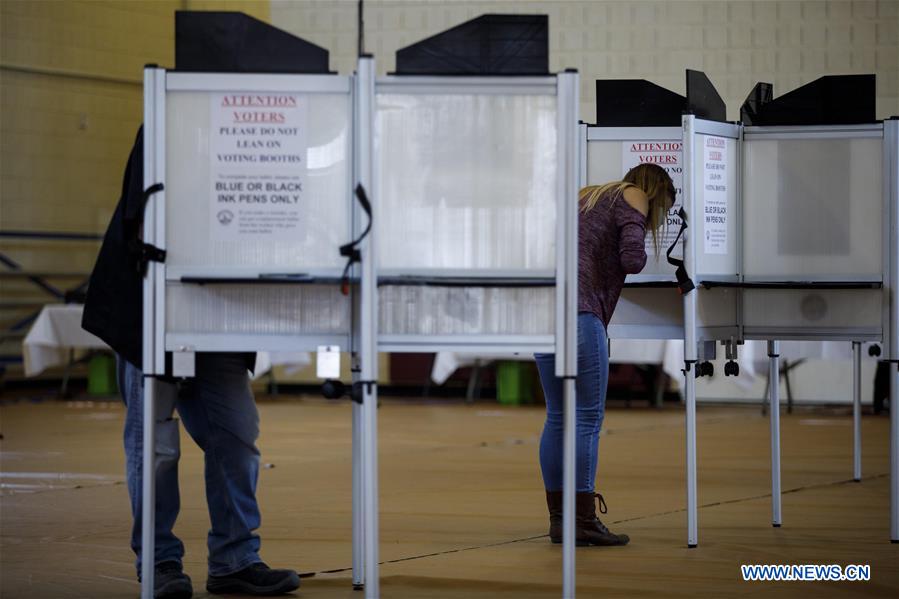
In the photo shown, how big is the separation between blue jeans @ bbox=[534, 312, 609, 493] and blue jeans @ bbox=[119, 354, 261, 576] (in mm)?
1096

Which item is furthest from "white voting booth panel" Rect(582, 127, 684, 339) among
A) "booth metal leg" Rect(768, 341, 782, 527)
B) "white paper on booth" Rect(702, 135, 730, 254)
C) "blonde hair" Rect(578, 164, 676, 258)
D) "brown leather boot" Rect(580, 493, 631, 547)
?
"brown leather boot" Rect(580, 493, 631, 547)

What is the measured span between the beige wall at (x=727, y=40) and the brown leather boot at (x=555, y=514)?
19.6 feet

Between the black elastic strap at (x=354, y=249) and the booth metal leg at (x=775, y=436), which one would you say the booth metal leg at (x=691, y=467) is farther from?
the black elastic strap at (x=354, y=249)

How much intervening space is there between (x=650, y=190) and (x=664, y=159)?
473 mm

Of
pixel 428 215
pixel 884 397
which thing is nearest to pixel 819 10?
pixel 884 397

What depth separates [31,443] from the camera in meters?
7.36

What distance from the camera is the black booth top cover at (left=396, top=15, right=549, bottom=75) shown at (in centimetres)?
280

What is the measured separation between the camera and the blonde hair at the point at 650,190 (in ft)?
13.2

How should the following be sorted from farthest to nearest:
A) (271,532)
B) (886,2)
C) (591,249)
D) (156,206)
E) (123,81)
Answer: (123,81) < (886,2) < (271,532) < (591,249) < (156,206)

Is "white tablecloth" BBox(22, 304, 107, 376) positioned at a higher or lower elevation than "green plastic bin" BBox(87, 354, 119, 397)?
higher

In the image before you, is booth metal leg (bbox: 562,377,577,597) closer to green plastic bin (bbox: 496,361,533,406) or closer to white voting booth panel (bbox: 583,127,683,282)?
white voting booth panel (bbox: 583,127,683,282)

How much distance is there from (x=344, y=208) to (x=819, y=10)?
8259 mm

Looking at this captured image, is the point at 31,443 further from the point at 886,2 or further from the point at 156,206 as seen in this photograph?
the point at 886,2

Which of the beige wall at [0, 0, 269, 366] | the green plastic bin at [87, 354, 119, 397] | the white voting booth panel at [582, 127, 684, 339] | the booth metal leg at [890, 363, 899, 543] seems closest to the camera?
the booth metal leg at [890, 363, 899, 543]
